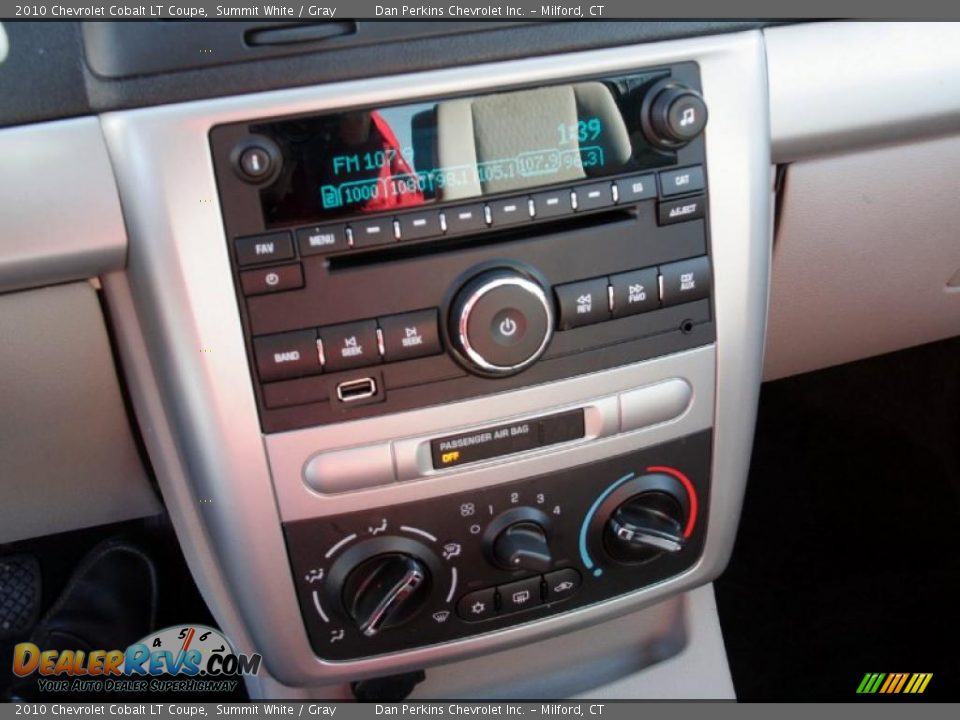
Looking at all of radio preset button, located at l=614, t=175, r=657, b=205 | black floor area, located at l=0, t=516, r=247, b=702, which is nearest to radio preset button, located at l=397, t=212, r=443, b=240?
radio preset button, located at l=614, t=175, r=657, b=205

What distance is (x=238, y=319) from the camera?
2.01 feet

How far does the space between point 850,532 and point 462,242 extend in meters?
1.02

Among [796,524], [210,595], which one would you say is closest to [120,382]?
[210,595]

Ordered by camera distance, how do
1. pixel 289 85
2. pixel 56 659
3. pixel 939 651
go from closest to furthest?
pixel 289 85 < pixel 56 659 < pixel 939 651

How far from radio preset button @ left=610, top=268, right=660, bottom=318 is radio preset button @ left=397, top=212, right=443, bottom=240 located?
5.4 inches

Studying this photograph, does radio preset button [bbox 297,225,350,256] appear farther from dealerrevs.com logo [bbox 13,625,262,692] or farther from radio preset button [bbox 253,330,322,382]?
dealerrevs.com logo [bbox 13,625,262,692]

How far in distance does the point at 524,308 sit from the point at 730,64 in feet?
0.74

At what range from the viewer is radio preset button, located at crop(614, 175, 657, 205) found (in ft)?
2.11

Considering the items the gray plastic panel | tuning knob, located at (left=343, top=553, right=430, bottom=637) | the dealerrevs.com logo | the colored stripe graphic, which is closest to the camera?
the gray plastic panel

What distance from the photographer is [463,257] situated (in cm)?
63

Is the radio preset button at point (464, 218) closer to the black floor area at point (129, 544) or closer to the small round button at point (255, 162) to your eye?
the small round button at point (255, 162)

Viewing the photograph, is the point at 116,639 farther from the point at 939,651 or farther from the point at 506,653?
the point at 939,651

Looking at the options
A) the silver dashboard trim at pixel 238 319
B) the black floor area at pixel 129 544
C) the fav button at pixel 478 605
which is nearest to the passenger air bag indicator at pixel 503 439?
the silver dashboard trim at pixel 238 319

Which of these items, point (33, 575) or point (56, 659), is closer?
point (56, 659)
